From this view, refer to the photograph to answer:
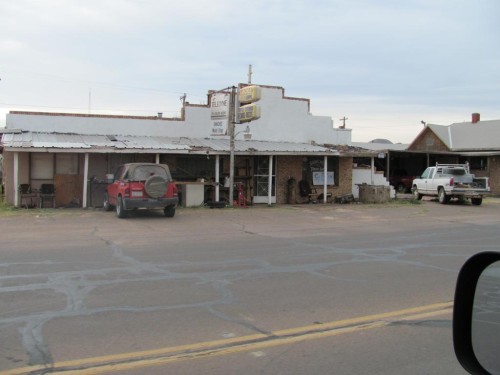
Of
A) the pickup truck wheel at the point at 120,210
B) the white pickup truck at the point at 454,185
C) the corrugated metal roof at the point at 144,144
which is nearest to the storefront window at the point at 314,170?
the corrugated metal roof at the point at 144,144

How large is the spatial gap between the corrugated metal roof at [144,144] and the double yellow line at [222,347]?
1595cm

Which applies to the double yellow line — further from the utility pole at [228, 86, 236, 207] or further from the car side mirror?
the utility pole at [228, 86, 236, 207]

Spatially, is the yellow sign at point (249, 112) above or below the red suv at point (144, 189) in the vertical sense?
above

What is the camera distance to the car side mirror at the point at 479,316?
2205 mm

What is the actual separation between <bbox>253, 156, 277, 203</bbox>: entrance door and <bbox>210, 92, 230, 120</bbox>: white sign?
3.15m

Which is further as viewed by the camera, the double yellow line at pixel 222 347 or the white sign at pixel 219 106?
the white sign at pixel 219 106

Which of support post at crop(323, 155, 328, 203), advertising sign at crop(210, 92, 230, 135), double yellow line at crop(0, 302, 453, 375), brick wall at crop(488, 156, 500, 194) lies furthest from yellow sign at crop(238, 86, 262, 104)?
brick wall at crop(488, 156, 500, 194)

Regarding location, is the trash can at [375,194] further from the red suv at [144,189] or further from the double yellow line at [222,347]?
the double yellow line at [222,347]

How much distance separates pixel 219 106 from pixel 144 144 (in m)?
4.18

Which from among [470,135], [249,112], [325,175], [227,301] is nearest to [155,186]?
[249,112]

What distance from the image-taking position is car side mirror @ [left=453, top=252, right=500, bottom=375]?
2205mm

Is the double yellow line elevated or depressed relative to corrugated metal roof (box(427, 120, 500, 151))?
depressed

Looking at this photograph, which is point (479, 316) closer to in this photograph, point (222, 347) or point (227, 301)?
point (222, 347)

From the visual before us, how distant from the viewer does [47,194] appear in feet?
67.6
